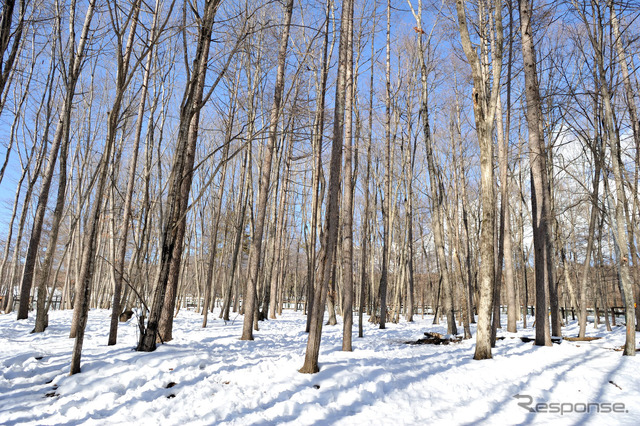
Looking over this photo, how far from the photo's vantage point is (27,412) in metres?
3.31

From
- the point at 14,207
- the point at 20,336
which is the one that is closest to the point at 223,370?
the point at 20,336

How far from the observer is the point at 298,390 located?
13.4 ft

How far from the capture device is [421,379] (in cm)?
473

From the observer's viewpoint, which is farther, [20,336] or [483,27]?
[483,27]

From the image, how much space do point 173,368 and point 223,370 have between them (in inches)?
24.8

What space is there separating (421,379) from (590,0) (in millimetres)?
8513

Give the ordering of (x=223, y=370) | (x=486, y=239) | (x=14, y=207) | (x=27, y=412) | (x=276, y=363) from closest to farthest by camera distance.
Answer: (x=27, y=412)
(x=223, y=370)
(x=276, y=363)
(x=486, y=239)
(x=14, y=207)

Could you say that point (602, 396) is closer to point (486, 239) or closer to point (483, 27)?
point (486, 239)

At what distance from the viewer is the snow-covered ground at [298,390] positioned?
346cm

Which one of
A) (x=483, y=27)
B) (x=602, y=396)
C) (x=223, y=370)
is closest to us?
(x=602, y=396)

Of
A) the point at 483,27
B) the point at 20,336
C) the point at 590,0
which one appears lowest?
the point at 20,336

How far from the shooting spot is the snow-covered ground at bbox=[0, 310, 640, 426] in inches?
136

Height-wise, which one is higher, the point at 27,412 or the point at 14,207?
the point at 14,207

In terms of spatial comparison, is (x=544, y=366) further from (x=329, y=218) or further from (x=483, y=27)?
(x=483, y=27)
